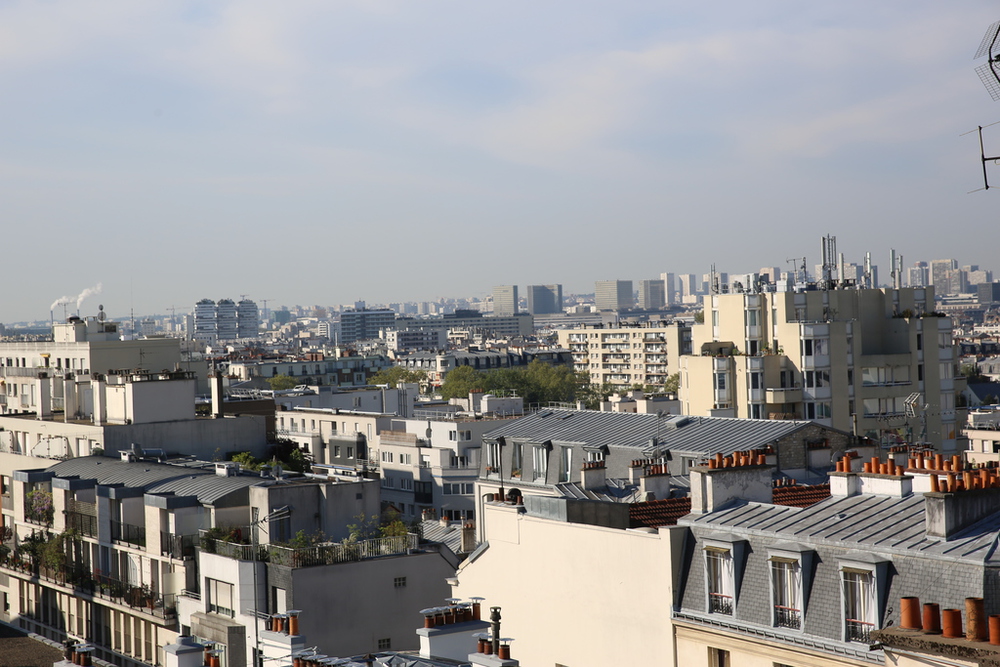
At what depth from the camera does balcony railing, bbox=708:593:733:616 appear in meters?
22.9

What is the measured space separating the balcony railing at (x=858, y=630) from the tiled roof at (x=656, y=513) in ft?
24.4

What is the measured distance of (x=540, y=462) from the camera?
48.0 metres

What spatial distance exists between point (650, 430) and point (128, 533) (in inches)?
708

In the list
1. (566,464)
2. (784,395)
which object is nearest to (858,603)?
(566,464)

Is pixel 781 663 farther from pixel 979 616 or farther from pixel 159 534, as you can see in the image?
pixel 159 534

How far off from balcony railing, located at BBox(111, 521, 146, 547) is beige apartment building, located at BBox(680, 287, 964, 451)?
1659 inches

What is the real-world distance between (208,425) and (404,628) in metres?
24.7

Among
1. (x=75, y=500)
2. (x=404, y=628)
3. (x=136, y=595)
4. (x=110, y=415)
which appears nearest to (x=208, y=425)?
(x=110, y=415)

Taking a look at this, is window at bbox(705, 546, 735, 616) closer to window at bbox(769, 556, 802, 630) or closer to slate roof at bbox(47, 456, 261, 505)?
window at bbox(769, 556, 802, 630)

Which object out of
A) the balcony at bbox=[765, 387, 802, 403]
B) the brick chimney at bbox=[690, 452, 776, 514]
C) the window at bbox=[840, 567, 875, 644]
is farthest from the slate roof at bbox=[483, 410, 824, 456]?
the balcony at bbox=[765, 387, 802, 403]

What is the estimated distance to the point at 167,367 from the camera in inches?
3521

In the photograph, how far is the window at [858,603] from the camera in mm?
20328

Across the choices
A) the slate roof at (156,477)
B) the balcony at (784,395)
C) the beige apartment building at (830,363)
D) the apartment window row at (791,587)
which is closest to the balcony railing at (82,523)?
the slate roof at (156,477)

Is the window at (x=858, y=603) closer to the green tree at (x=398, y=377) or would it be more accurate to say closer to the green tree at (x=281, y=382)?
the green tree at (x=281, y=382)
